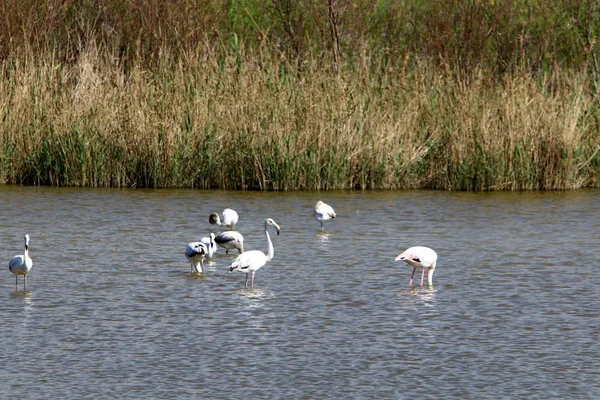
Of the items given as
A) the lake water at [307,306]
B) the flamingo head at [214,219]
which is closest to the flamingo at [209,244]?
the lake water at [307,306]

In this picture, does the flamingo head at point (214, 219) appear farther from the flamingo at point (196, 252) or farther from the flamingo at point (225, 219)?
the flamingo at point (196, 252)

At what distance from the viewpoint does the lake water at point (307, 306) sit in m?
6.93

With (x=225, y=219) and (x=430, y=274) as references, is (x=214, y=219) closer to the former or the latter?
(x=225, y=219)

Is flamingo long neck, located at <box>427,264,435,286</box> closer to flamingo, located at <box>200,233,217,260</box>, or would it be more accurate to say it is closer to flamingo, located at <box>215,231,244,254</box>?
flamingo, located at <box>200,233,217,260</box>

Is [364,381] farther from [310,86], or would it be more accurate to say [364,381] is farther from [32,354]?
[310,86]

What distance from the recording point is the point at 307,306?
908 centimetres

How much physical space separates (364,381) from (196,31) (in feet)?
42.7

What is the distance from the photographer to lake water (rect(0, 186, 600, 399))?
22.7 feet

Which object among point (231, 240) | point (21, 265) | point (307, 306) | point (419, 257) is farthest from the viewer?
point (231, 240)

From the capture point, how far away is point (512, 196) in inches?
629

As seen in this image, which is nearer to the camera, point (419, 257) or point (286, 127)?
point (419, 257)

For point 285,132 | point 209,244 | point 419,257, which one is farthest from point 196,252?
point 285,132

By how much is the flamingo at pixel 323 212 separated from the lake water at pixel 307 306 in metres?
0.23

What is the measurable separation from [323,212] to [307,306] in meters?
4.08
